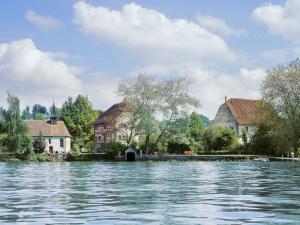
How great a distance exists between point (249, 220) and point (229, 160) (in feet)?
261

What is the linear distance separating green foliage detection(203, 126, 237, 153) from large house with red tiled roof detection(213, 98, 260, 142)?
753 inches

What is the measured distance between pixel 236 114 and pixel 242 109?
312 centimetres

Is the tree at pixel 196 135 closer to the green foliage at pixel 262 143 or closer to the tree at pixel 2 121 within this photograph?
the green foliage at pixel 262 143

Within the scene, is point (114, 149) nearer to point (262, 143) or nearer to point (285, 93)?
point (262, 143)

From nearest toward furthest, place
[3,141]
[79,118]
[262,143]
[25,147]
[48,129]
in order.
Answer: [262,143]
[25,147]
[3,141]
[48,129]
[79,118]

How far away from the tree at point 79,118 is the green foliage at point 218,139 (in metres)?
37.6

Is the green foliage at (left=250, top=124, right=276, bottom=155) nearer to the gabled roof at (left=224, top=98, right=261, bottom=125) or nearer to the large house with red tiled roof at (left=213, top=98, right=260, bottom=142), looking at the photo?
the large house with red tiled roof at (left=213, top=98, right=260, bottom=142)

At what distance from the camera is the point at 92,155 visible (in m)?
104

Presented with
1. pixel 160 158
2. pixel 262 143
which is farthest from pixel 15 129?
pixel 262 143

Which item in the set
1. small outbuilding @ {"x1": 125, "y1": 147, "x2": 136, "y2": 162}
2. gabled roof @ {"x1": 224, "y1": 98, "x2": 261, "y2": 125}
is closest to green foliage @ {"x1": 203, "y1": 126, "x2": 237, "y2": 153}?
small outbuilding @ {"x1": 125, "y1": 147, "x2": 136, "y2": 162}

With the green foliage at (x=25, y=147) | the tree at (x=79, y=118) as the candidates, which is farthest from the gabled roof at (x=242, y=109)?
the green foliage at (x=25, y=147)

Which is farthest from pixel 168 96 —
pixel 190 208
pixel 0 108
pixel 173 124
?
pixel 190 208

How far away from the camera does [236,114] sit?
433 ft

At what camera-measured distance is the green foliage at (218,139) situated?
108938mm
